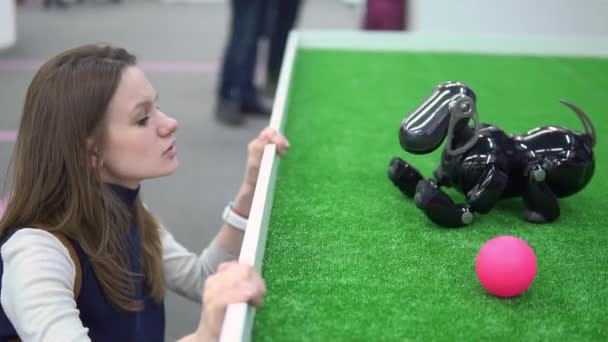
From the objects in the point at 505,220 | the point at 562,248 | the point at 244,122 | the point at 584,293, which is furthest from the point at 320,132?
the point at 244,122

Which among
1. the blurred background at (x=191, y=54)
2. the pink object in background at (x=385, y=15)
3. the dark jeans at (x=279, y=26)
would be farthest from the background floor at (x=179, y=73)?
the pink object in background at (x=385, y=15)

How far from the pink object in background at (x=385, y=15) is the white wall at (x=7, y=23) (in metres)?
2.22

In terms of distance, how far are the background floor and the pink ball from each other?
1.04 m

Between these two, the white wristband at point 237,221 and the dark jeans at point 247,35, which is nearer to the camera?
the white wristband at point 237,221

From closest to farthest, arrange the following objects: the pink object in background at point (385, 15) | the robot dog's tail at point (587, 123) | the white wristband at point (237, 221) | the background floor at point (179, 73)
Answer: the robot dog's tail at point (587, 123) < the white wristband at point (237, 221) < the background floor at point (179, 73) < the pink object in background at point (385, 15)

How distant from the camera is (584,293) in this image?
90 cm

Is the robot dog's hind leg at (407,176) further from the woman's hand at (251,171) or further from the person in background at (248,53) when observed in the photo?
the person in background at (248,53)

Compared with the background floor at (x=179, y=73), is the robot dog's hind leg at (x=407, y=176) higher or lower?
higher

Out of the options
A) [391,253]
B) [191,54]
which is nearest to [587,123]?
[391,253]

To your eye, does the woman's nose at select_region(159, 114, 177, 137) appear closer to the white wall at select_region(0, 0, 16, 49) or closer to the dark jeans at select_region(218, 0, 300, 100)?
the dark jeans at select_region(218, 0, 300, 100)

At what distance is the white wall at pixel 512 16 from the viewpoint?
9.93ft

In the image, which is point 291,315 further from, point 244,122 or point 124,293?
point 244,122

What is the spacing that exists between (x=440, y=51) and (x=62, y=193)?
5.89ft

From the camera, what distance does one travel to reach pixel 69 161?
3.22ft
